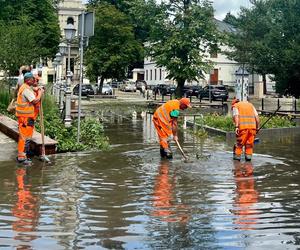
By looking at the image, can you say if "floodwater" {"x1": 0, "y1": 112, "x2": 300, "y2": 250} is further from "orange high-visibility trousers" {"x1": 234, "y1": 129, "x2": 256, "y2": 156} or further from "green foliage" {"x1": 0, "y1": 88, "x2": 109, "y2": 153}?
"green foliage" {"x1": 0, "y1": 88, "x2": 109, "y2": 153}

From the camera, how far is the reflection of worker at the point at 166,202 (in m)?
6.71

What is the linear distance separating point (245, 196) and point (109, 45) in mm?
47274

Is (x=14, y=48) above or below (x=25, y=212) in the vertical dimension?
above

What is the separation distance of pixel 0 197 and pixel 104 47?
4751 centimetres

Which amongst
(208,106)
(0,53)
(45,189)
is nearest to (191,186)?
(45,189)

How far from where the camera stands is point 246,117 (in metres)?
11.5

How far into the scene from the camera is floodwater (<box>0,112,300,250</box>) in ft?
18.9

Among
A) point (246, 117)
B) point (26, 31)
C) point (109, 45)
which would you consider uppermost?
point (109, 45)

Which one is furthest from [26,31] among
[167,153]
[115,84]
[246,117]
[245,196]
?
[115,84]

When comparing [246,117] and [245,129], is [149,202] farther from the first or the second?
[246,117]

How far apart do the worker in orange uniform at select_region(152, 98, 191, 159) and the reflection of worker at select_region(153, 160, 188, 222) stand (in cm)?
200

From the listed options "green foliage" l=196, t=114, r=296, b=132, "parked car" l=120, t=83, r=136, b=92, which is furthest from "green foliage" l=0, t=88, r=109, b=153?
"parked car" l=120, t=83, r=136, b=92

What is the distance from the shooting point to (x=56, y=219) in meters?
6.54

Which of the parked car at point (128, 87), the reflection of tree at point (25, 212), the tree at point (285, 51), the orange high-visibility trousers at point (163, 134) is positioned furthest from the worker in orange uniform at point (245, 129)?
the parked car at point (128, 87)
